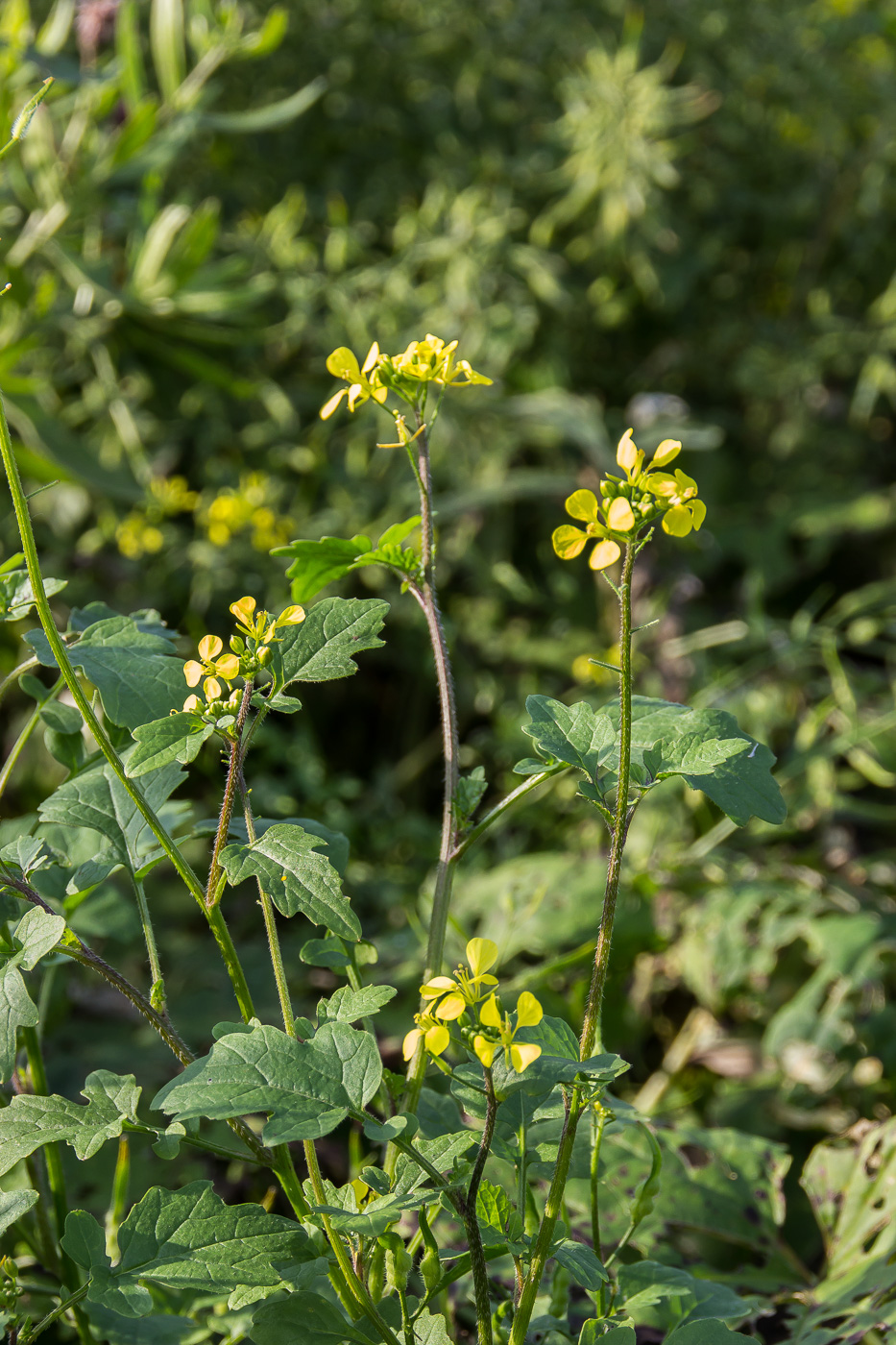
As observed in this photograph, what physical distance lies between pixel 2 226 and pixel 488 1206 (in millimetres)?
1476

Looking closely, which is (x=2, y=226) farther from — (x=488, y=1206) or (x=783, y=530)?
(x=488, y=1206)

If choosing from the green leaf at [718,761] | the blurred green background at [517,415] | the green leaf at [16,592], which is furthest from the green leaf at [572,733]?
the blurred green background at [517,415]

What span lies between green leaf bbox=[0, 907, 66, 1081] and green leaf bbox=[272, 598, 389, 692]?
0.44ft

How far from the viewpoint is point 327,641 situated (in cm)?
49

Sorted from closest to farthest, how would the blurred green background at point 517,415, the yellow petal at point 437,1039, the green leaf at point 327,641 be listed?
1. the yellow petal at point 437,1039
2. the green leaf at point 327,641
3. the blurred green background at point 517,415

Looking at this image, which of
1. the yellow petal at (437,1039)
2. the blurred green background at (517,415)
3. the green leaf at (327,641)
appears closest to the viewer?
the yellow petal at (437,1039)

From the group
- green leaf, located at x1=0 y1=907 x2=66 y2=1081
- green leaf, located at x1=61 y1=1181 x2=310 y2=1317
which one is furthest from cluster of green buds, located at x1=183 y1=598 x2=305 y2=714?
green leaf, located at x1=61 y1=1181 x2=310 y2=1317

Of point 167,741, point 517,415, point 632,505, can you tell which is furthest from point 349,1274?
point 517,415

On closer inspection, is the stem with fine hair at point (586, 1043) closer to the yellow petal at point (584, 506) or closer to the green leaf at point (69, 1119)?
the yellow petal at point (584, 506)

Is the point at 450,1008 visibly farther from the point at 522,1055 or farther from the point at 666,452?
the point at 666,452

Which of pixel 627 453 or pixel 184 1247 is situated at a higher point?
pixel 627 453

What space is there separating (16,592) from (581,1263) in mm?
410

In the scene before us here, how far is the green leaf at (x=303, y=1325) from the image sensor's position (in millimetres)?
449

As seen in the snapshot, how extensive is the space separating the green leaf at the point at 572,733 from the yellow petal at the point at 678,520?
9 cm
